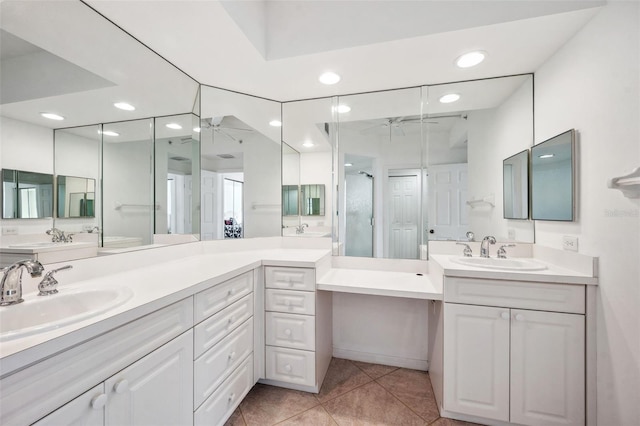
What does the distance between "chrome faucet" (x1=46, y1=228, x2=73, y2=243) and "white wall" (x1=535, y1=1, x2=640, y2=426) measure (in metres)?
2.47

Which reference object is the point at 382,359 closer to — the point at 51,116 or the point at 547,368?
the point at 547,368

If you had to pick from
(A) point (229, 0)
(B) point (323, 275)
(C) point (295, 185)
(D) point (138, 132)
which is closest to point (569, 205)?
(B) point (323, 275)

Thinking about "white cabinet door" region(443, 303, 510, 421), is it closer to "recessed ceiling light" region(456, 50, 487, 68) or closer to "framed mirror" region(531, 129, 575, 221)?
"framed mirror" region(531, 129, 575, 221)

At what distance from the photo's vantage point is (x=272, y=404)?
1.67 m

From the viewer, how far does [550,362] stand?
138 cm

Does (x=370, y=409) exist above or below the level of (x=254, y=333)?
below

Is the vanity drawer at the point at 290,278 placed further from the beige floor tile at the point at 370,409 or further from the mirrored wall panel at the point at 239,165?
the beige floor tile at the point at 370,409

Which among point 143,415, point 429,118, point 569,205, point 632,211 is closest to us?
point 143,415

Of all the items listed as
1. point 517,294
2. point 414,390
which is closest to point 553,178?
point 517,294

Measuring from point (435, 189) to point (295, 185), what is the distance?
1.17m

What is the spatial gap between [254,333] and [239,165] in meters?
1.32

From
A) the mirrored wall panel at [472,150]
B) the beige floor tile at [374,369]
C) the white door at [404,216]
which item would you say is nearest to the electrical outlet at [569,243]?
the mirrored wall panel at [472,150]

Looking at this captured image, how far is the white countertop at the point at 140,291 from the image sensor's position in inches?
25.7

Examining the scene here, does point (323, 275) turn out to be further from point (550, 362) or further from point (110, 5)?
point (110, 5)
